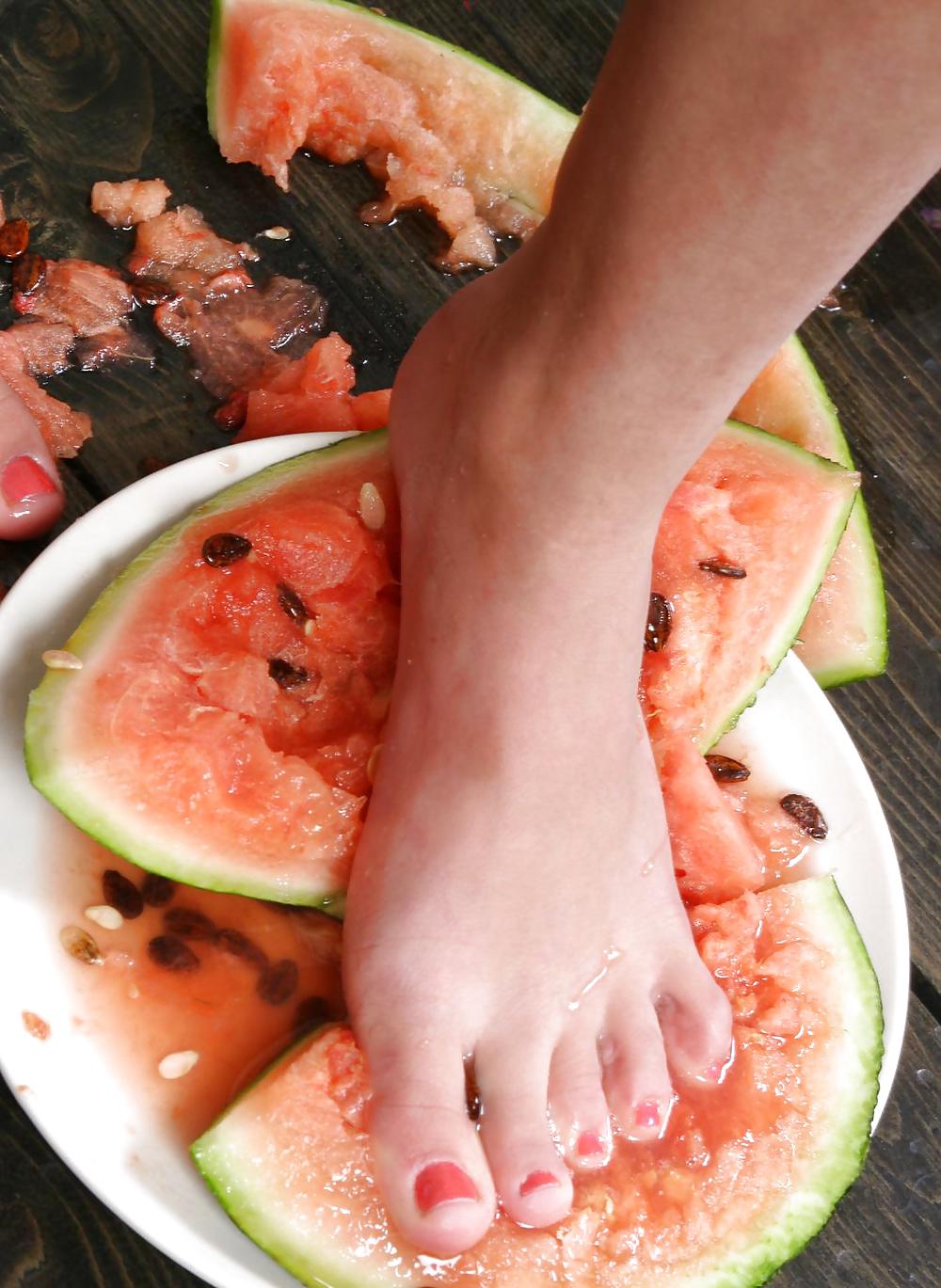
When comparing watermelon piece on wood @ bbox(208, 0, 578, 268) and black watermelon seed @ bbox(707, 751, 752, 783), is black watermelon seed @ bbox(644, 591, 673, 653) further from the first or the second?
watermelon piece on wood @ bbox(208, 0, 578, 268)

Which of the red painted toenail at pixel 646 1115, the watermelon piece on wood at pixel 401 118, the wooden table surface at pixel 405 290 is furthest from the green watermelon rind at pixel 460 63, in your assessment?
the red painted toenail at pixel 646 1115

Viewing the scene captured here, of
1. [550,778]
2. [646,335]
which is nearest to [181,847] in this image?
[550,778]

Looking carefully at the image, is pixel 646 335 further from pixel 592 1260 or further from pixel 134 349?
pixel 134 349

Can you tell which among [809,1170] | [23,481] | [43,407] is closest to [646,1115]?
[809,1170]

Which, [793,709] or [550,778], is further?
[793,709]

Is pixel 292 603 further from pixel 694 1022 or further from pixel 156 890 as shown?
pixel 694 1022

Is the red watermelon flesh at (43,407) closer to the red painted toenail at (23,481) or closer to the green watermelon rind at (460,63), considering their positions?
the red painted toenail at (23,481)
